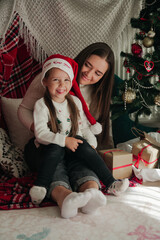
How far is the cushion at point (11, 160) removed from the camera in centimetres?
138

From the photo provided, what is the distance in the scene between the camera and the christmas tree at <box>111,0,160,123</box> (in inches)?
65.6

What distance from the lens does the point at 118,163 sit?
1.44 metres

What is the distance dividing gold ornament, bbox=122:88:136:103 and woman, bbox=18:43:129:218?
0.52 ft

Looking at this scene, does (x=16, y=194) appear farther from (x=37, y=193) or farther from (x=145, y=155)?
(x=145, y=155)

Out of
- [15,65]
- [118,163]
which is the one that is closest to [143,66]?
[118,163]

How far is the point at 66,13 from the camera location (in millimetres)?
1889

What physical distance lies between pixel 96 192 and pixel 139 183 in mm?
510

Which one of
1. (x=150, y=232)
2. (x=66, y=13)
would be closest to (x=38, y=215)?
(x=150, y=232)

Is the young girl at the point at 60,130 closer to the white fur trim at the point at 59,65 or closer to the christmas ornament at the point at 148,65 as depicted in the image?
the white fur trim at the point at 59,65

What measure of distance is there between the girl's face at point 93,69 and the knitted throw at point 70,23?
1.37 feet

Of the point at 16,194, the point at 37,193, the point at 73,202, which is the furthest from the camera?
the point at 16,194

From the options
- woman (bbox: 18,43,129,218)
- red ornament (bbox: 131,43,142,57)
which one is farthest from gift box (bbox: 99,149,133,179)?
red ornament (bbox: 131,43,142,57)

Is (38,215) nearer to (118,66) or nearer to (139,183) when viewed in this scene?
(139,183)

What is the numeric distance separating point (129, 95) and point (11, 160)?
3.10ft
